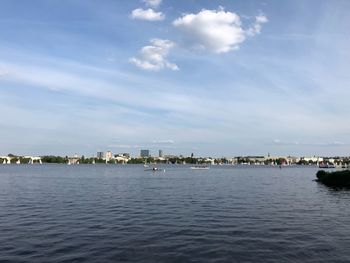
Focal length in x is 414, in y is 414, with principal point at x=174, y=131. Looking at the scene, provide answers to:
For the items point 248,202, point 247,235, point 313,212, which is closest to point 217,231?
point 247,235

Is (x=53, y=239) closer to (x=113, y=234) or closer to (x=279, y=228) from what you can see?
(x=113, y=234)

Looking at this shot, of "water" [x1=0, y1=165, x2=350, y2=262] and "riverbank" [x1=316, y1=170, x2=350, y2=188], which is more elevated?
"riverbank" [x1=316, y1=170, x2=350, y2=188]

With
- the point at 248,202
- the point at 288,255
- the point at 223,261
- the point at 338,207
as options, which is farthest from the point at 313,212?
Answer: the point at 223,261

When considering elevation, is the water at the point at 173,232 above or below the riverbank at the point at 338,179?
below

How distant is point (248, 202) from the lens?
6575cm

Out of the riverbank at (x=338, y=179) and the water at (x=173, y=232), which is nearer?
the water at (x=173, y=232)

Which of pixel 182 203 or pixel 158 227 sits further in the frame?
pixel 182 203

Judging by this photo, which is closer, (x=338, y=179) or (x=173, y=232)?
(x=173, y=232)

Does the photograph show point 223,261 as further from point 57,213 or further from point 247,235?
point 57,213

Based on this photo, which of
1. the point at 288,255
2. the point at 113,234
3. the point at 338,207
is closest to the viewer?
the point at 288,255

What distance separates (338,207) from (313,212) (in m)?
7.35

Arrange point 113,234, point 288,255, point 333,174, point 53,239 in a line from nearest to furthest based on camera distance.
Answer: point 288,255
point 53,239
point 113,234
point 333,174

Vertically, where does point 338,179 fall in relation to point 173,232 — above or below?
above

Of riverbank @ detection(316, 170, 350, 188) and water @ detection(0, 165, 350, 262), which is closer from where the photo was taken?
water @ detection(0, 165, 350, 262)
